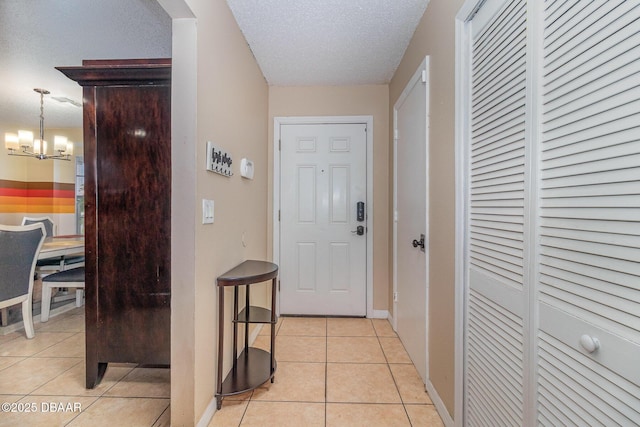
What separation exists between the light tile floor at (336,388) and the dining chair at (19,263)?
78.3 inches

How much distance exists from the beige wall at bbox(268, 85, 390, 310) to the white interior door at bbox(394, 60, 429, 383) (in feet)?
1.12

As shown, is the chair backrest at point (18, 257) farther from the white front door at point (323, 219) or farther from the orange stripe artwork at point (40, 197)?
the orange stripe artwork at point (40, 197)

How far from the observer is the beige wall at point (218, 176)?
1.41 metres

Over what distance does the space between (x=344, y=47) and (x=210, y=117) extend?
4.44ft

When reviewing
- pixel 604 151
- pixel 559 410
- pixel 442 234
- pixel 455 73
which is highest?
pixel 455 73

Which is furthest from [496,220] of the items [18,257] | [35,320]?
[35,320]

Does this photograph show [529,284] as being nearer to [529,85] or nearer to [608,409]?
[608,409]

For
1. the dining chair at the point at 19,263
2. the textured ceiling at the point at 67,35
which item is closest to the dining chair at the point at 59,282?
the dining chair at the point at 19,263

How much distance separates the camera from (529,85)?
0.94 meters

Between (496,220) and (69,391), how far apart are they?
8.21 feet

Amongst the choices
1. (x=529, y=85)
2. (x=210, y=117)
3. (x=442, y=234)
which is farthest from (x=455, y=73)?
(x=210, y=117)

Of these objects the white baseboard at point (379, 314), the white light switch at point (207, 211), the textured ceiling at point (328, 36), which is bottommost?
the white baseboard at point (379, 314)

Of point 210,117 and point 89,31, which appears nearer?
point 210,117

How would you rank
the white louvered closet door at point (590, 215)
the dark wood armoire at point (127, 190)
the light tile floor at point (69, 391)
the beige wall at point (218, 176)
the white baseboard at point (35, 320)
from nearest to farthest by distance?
the white louvered closet door at point (590, 215), the beige wall at point (218, 176), the light tile floor at point (69, 391), the dark wood armoire at point (127, 190), the white baseboard at point (35, 320)
